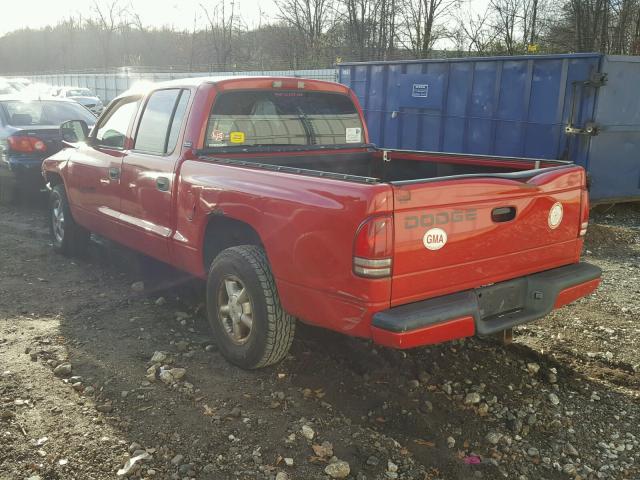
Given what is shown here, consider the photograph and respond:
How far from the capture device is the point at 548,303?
11.5 feet

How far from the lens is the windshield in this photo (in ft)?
14.7

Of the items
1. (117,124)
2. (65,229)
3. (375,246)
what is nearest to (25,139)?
(65,229)

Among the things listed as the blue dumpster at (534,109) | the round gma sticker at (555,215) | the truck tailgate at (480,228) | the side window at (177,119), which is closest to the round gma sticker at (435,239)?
the truck tailgate at (480,228)

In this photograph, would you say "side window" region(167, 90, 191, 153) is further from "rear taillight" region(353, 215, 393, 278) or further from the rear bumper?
the rear bumper

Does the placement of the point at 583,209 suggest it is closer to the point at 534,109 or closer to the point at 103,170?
the point at 103,170

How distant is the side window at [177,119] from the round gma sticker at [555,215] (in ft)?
8.52

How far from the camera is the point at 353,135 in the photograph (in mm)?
5207

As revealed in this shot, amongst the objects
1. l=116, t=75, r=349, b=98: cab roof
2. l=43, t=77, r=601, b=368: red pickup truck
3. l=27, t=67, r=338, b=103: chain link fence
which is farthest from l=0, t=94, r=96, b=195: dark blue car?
l=27, t=67, r=338, b=103: chain link fence

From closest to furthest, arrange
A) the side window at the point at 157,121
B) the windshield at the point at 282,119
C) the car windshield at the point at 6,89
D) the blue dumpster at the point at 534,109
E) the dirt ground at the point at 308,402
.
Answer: the dirt ground at the point at 308,402 → the windshield at the point at 282,119 → the side window at the point at 157,121 → the blue dumpster at the point at 534,109 → the car windshield at the point at 6,89

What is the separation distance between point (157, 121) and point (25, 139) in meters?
4.69

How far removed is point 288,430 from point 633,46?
860 inches

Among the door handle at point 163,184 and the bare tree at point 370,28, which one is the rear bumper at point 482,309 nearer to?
the door handle at point 163,184

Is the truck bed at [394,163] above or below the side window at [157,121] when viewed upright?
below

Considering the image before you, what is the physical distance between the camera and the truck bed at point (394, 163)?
4336 mm
